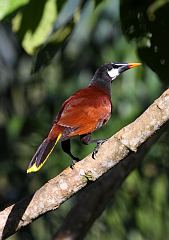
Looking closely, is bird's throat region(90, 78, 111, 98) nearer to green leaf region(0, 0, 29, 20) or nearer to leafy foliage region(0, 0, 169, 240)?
→ leafy foliage region(0, 0, 169, 240)

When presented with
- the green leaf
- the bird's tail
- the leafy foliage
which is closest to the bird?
the bird's tail

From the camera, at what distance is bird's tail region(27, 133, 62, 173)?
3195mm

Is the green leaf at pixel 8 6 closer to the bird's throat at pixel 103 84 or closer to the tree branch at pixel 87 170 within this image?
the tree branch at pixel 87 170

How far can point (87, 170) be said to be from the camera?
298cm

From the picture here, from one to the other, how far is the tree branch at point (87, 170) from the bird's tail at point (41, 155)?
0.42 feet

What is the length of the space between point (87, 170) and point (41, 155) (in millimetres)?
355

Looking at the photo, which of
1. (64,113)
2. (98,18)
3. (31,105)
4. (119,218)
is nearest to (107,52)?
(98,18)

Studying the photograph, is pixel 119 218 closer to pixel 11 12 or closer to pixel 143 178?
pixel 143 178

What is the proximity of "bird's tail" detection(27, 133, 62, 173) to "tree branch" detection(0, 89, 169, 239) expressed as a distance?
0.42ft

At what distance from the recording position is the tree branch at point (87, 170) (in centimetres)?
280

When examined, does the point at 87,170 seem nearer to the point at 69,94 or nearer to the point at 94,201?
the point at 94,201

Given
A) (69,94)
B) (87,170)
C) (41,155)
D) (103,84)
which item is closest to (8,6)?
(41,155)

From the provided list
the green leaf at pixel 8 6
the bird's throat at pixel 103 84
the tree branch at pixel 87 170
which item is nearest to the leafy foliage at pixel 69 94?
the bird's throat at pixel 103 84

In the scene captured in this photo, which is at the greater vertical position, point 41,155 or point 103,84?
point 41,155
